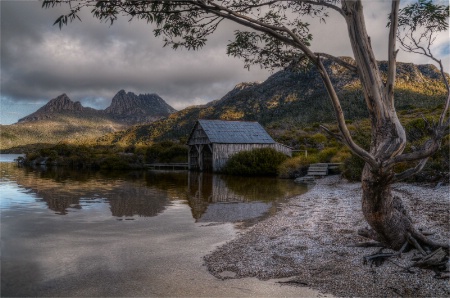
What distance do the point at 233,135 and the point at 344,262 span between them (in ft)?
92.8

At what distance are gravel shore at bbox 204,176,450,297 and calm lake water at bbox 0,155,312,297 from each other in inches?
17.8

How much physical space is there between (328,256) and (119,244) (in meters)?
4.29

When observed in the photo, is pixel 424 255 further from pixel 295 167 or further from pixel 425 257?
Result: pixel 295 167

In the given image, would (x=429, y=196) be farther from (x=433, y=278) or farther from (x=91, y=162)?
(x=91, y=162)

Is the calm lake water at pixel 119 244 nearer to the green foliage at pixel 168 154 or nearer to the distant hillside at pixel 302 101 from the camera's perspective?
the green foliage at pixel 168 154

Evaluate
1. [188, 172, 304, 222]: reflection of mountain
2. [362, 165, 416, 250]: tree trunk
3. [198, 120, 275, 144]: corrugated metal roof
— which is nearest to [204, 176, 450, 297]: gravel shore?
[362, 165, 416, 250]: tree trunk

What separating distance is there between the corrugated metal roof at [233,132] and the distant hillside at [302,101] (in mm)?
23049

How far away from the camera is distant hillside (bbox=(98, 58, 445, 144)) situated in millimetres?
72438

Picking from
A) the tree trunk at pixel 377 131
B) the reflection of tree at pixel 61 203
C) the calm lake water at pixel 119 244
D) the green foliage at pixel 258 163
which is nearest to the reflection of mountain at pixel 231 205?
the calm lake water at pixel 119 244

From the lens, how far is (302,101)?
92188 millimetres

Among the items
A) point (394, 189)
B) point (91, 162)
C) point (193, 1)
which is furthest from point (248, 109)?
point (193, 1)

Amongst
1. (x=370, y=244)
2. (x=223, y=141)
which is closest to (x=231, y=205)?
(x=370, y=244)

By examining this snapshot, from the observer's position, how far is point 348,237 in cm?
712

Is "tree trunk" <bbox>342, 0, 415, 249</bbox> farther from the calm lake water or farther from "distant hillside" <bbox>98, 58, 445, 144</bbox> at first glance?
"distant hillside" <bbox>98, 58, 445, 144</bbox>
